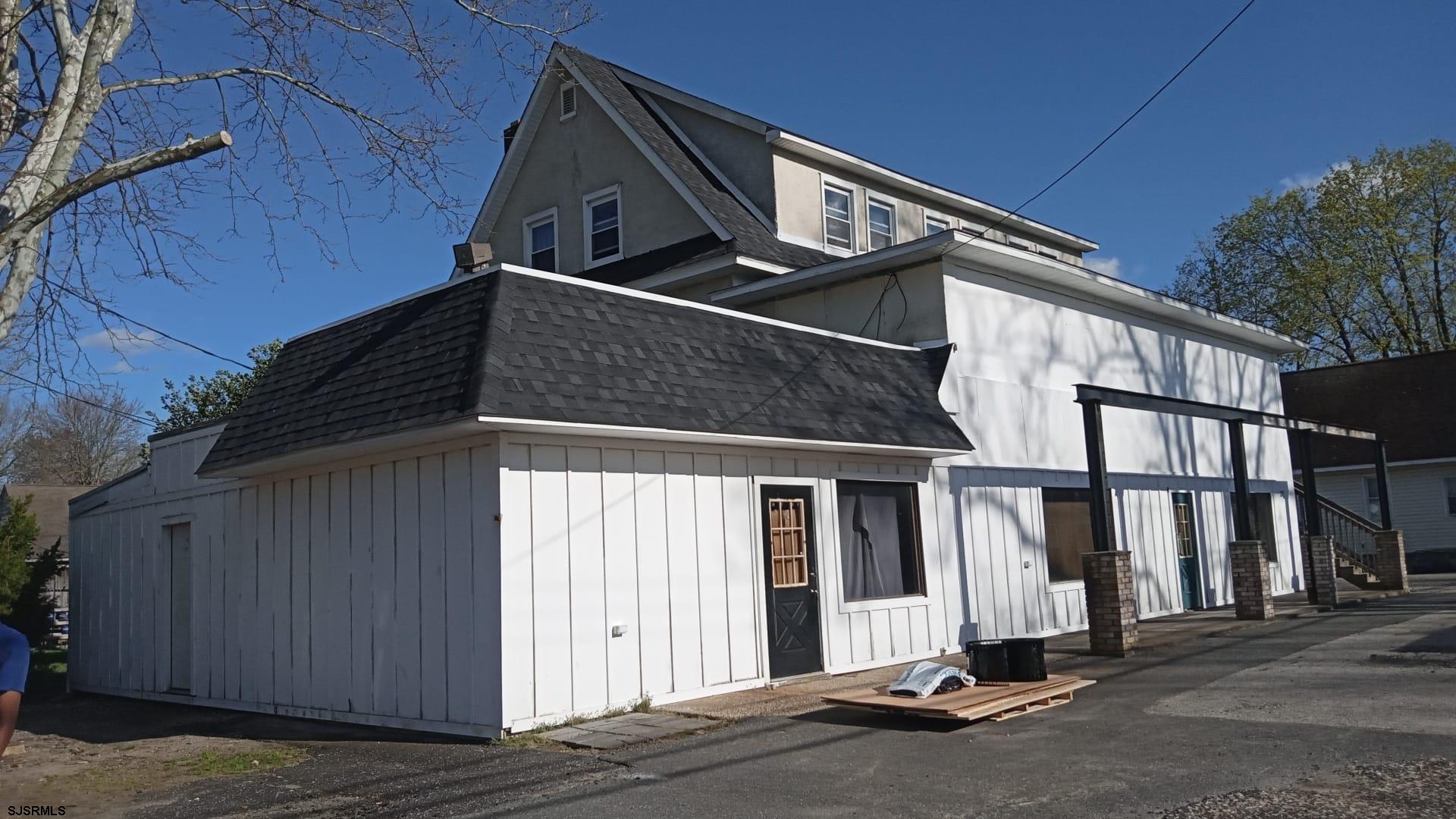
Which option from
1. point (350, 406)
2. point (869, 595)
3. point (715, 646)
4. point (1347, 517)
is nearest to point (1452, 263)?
point (1347, 517)

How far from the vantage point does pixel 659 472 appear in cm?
1141

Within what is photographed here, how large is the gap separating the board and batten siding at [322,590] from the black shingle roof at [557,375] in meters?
0.65

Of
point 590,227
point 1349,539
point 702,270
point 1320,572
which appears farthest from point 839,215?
point 1349,539

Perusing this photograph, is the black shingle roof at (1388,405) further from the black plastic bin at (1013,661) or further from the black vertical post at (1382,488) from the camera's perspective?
the black plastic bin at (1013,661)

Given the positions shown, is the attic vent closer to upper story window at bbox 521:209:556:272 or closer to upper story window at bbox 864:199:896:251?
upper story window at bbox 521:209:556:272

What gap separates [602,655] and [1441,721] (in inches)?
279

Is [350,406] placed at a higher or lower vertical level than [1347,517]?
higher

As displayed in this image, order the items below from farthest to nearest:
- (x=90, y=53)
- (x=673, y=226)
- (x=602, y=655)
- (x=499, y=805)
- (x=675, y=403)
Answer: (x=673, y=226) → (x=675, y=403) → (x=602, y=655) → (x=90, y=53) → (x=499, y=805)

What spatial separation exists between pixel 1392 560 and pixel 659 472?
1799 cm

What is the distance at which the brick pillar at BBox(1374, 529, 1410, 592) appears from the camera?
2195cm

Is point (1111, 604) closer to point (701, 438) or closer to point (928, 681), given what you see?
point (928, 681)

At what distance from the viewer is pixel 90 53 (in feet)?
29.8

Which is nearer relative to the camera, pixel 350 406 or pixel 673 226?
pixel 350 406

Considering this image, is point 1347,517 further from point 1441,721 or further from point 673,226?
point 1441,721
